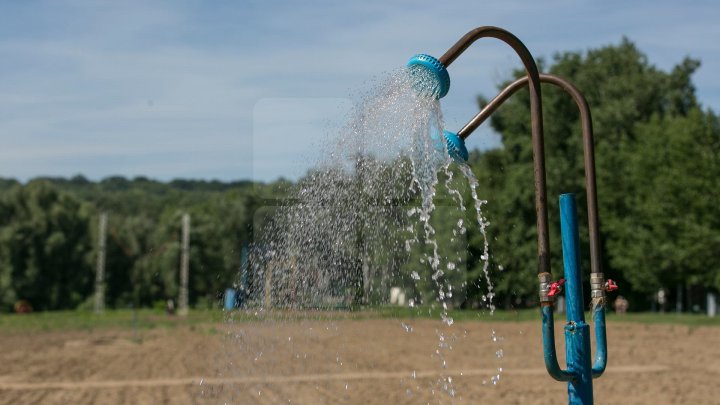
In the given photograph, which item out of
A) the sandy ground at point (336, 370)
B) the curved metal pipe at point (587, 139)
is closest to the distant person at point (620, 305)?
the sandy ground at point (336, 370)

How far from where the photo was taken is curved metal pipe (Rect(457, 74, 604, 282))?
10.4 ft

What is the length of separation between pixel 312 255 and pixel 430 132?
1443 millimetres

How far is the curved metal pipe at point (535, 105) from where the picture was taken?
307 centimetres

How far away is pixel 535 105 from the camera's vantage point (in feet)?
10.2

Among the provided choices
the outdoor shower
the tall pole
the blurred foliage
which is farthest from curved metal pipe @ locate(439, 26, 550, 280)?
the tall pole

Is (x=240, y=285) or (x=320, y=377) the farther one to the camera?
(x=320, y=377)

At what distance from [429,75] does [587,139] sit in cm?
59

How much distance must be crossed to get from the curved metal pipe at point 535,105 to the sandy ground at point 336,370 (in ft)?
8.79

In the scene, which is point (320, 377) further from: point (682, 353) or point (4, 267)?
point (4, 267)

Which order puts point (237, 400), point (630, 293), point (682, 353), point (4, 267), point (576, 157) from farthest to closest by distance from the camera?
1. point (4, 267)
2. point (630, 293)
3. point (576, 157)
4. point (682, 353)
5. point (237, 400)

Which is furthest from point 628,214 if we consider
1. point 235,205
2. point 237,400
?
point 237,400

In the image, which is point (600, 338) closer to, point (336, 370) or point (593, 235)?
point (593, 235)

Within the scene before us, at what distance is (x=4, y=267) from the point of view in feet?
199

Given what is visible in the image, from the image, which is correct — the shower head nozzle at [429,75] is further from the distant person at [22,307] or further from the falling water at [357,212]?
the distant person at [22,307]
